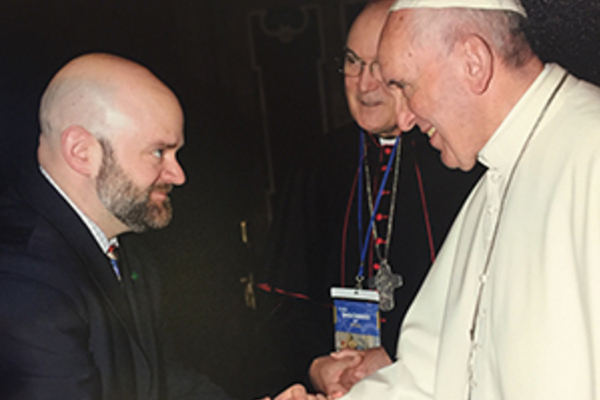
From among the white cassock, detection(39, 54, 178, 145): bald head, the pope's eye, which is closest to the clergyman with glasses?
the white cassock

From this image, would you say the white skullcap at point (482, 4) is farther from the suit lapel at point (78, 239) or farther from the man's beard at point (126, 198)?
the suit lapel at point (78, 239)

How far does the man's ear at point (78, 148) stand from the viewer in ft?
6.14

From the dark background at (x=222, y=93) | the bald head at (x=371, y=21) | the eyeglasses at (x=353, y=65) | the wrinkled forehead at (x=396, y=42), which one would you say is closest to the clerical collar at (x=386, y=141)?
the dark background at (x=222, y=93)

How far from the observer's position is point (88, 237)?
6.29 ft

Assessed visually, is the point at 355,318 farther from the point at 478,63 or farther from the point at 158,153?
the point at 478,63

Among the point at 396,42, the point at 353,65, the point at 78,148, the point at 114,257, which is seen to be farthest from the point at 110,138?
the point at 353,65

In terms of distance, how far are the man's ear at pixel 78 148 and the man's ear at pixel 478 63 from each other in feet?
3.38

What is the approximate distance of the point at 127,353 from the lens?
198cm

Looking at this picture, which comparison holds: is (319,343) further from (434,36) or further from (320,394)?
(434,36)

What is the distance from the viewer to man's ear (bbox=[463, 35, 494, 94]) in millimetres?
1694

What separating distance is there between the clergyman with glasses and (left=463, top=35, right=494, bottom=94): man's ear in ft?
2.54

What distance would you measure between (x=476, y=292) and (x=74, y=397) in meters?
1.11

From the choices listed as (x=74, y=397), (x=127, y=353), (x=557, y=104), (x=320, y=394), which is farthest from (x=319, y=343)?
(x=557, y=104)

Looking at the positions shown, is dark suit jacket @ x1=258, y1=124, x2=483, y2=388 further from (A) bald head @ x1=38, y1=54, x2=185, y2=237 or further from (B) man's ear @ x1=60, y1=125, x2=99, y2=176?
(B) man's ear @ x1=60, y1=125, x2=99, y2=176
